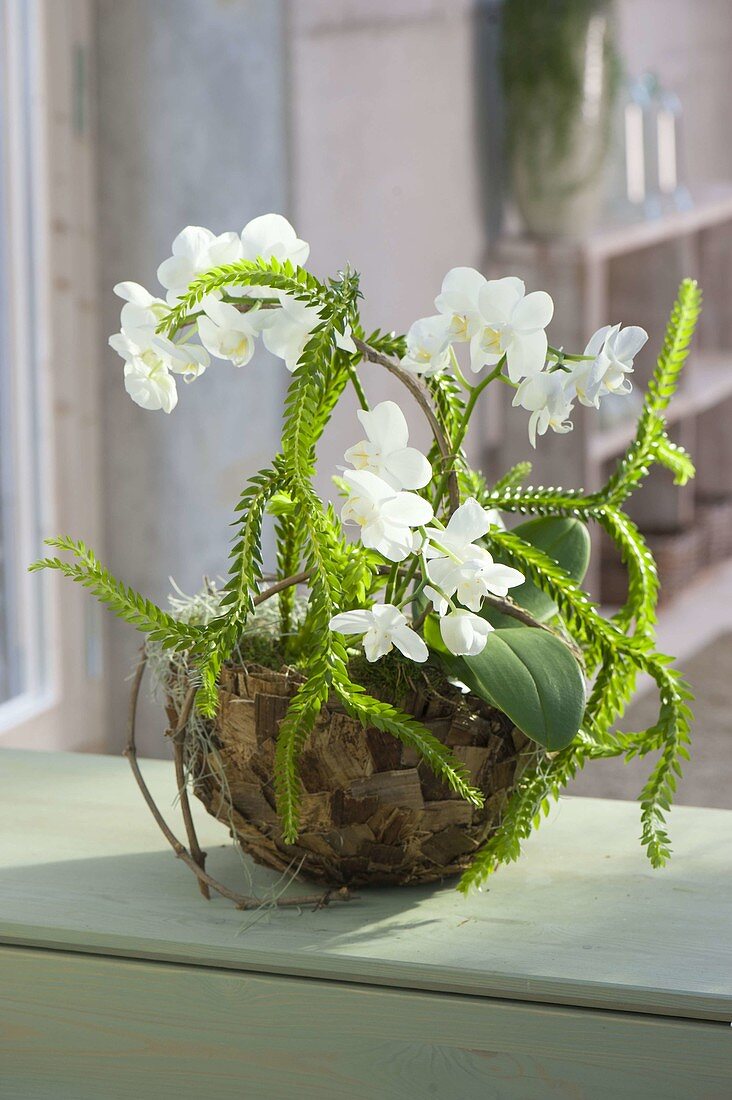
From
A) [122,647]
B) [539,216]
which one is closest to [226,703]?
[122,647]

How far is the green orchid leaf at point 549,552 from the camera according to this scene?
79 centimetres

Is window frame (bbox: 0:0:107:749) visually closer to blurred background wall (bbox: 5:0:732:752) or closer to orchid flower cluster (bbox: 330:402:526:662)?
blurred background wall (bbox: 5:0:732:752)

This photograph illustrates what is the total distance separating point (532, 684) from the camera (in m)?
0.70

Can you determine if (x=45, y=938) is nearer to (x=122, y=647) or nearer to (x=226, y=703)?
(x=226, y=703)

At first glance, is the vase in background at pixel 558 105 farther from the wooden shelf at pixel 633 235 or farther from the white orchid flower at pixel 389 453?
the white orchid flower at pixel 389 453

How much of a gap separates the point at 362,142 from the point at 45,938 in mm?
2008

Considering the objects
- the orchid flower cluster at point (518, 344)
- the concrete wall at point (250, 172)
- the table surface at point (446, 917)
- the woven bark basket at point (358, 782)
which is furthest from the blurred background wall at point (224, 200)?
the orchid flower cluster at point (518, 344)

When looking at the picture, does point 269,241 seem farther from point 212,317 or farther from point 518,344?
point 518,344

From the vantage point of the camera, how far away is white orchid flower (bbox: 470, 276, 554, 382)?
Answer: 71 cm

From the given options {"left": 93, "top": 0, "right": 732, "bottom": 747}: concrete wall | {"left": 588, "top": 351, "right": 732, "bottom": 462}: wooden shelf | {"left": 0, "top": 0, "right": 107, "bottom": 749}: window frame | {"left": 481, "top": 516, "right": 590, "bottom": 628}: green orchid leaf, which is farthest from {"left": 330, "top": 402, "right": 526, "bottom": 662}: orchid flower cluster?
{"left": 588, "top": 351, "right": 732, "bottom": 462}: wooden shelf

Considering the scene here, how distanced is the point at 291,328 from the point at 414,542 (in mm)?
154

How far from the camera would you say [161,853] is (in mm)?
889

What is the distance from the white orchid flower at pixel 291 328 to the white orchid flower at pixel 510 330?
0.09m

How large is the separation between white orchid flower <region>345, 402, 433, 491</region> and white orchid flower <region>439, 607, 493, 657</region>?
0.23 ft
